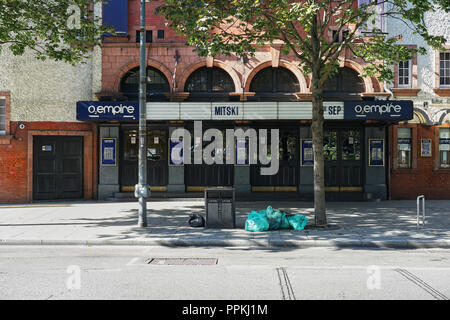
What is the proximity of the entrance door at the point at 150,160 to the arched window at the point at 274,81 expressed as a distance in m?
4.52

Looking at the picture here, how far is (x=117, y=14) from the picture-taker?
1744 cm

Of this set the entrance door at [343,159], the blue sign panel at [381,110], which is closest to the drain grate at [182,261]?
the blue sign panel at [381,110]

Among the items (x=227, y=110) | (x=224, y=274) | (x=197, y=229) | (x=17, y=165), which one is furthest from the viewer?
(x=17, y=165)

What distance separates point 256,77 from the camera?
1786cm

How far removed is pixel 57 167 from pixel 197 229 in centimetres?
920

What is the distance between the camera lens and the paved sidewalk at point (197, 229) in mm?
9680

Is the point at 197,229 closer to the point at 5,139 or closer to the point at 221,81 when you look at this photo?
the point at 221,81

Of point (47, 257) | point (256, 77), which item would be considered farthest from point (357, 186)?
point (47, 257)

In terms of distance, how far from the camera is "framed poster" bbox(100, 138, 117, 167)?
17531mm

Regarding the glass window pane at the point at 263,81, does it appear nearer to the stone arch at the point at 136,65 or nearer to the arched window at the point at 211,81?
the arched window at the point at 211,81

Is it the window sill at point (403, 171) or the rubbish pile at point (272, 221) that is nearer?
the rubbish pile at point (272, 221)

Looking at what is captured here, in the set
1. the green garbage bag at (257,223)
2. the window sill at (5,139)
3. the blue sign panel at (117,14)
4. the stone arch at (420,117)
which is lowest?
the green garbage bag at (257,223)

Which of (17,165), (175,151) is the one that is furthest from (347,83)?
(17,165)
